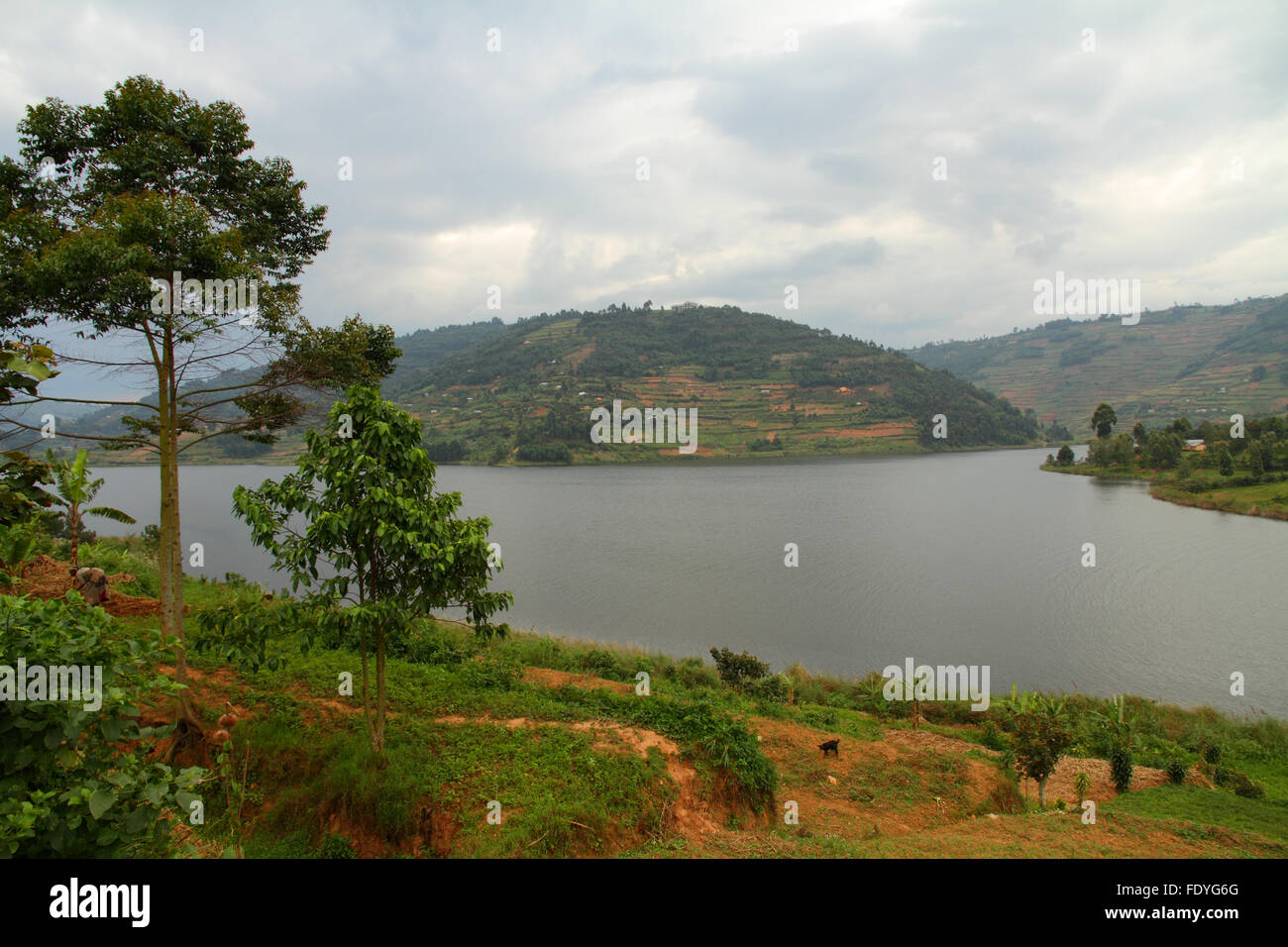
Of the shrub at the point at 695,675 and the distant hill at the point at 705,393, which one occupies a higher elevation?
the distant hill at the point at 705,393

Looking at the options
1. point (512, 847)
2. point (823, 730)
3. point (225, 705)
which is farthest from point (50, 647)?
point (823, 730)

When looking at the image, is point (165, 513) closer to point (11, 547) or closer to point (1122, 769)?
point (11, 547)

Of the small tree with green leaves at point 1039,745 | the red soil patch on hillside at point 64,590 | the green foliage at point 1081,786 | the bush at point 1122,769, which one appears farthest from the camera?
the red soil patch on hillside at point 64,590

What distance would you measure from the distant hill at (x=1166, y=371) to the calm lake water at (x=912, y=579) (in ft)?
264

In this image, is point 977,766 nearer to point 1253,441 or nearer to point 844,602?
point 844,602

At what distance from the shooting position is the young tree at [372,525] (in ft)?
19.9

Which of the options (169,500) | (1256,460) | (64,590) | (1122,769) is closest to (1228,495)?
(1256,460)

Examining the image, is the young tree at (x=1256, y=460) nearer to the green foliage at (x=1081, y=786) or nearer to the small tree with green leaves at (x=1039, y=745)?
the green foliage at (x=1081, y=786)

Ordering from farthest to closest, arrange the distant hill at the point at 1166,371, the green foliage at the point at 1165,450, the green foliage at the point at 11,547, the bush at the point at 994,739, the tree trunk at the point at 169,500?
the distant hill at the point at 1166,371 → the green foliage at the point at 1165,450 → the bush at the point at 994,739 → the tree trunk at the point at 169,500 → the green foliage at the point at 11,547

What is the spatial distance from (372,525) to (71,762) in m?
4.05

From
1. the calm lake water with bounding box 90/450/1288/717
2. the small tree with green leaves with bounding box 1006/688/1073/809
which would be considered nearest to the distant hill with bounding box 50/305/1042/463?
the calm lake water with bounding box 90/450/1288/717

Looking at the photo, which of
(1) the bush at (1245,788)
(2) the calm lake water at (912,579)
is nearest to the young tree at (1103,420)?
(2) the calm lake water at (912,579)

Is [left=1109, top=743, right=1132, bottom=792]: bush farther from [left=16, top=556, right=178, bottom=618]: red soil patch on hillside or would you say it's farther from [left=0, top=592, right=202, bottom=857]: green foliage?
[left=16, top=556, right=178, bottom=618]: red soil patch on hillside

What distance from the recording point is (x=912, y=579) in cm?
2642
